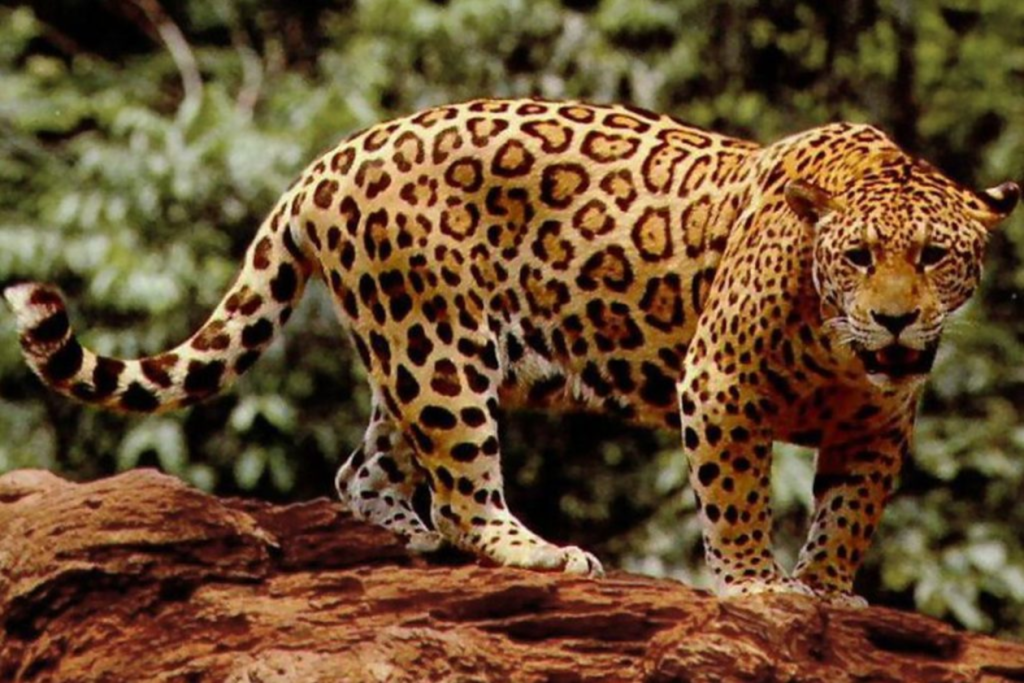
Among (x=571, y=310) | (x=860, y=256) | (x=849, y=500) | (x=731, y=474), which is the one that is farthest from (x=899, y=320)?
(x=571, y=310)

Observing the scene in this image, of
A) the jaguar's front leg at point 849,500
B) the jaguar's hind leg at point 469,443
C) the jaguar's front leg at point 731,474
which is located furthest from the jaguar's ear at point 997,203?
the jaguar's hind leg at point 469,443

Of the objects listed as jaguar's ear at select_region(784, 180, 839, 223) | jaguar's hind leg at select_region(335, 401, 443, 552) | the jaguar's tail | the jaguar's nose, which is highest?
jaguar's ear at select_region(784, 180, 839, 223)

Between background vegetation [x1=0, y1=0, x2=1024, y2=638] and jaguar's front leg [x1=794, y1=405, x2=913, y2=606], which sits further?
background vegetation [x1=0, y1=0, x2=1024, y2=638]

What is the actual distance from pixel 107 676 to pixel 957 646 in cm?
275

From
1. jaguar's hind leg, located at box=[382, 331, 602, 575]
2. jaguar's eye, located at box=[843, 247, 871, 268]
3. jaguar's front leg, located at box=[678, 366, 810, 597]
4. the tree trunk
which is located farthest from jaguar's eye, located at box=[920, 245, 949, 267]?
jaguar's hind leg, located at box=[382, 331, 602, 575]

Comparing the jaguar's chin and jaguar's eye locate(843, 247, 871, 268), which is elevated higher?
jaguar's eye locate(843, 247, 871, 268)

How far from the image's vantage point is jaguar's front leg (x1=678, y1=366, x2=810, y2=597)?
8.30 metres

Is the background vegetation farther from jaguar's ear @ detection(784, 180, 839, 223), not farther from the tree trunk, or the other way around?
jaguar's ear @ detection(784, 180, 839, 223)

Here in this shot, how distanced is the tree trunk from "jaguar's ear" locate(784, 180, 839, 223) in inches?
47.9

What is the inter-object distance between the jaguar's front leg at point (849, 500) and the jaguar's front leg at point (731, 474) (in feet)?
0.83

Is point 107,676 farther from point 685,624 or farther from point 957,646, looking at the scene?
point 957,646

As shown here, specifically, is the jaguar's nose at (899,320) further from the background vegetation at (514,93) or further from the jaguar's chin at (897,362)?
the background vegetation at (514,93)

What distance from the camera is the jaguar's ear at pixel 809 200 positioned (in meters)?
8.08

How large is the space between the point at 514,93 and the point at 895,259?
990 centimetres
